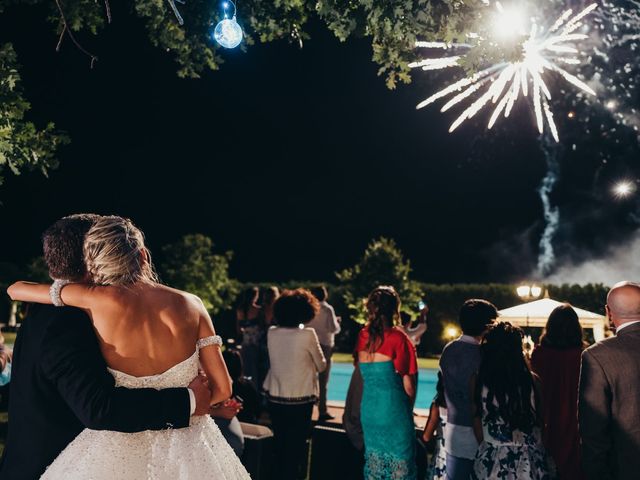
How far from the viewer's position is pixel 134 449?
8.38ft

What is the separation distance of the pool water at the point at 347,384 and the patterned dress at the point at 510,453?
11.9 m

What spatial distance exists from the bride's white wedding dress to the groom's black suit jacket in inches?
1.9

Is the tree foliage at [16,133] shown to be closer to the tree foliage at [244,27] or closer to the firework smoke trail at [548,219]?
the tree foliage at [244,27]

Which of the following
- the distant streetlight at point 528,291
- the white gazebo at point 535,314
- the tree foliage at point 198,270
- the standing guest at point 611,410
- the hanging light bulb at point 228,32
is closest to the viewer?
the standing guest at point 611,410

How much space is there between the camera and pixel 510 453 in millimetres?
4258

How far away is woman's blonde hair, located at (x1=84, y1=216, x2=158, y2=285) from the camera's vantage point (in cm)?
255

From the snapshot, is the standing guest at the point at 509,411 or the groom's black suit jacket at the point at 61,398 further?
the standing guest at the point at 509,411

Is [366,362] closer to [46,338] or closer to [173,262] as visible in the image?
[46,338]

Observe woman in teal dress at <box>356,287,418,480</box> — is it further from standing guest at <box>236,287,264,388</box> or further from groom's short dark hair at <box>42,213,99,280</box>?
standing guest at <box>236,287,264,388</box>

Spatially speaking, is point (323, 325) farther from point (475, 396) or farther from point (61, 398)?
point (61, 398)

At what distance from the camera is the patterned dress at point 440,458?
492 centimetres

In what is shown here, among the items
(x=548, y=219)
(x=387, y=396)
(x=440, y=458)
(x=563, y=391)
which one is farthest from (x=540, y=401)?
(x=548, y=219)

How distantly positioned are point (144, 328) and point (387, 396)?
2943mm

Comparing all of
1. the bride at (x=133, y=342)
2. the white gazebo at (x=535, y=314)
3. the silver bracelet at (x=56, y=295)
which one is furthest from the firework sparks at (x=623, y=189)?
the silver bracelet at (x=56, y=295)
